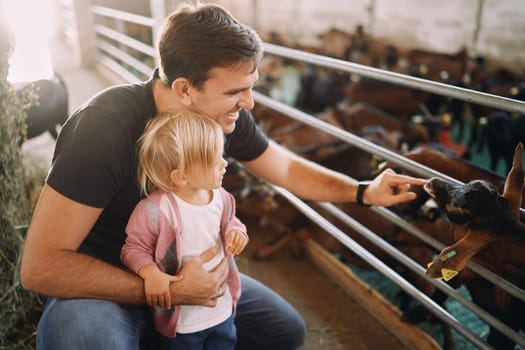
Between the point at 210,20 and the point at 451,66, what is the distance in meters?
7.93

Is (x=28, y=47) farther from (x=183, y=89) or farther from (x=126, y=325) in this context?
(x=126, y=325)

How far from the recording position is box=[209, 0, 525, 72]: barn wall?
8078 millimetres

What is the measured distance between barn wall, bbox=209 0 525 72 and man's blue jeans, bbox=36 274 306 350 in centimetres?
760

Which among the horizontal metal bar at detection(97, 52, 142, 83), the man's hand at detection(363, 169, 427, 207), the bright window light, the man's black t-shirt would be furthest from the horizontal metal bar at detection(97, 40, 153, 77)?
the man's hand at detection(363, 169, 427, 207)

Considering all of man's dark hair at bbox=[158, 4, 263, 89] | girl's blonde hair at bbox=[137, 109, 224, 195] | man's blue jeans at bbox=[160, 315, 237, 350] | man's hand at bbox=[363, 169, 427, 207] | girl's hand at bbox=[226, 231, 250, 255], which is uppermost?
man's dark hair at bbox=[158, 4, 263, 89]

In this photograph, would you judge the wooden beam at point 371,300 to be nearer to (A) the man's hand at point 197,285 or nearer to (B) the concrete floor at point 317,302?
(B) the concrete floor at point 317,302

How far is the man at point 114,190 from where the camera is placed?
1481 millimetres

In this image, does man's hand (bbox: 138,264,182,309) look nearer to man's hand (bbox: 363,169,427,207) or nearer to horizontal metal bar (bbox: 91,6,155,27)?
man's hand (bbox: 363,169,427,207)

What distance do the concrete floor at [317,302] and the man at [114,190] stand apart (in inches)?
41.0

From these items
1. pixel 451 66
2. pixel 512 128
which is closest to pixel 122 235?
pixel 512 128

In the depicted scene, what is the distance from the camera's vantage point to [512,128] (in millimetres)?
4637

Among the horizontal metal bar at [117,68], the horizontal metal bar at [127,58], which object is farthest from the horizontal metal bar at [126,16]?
the horizontal metal bar at [117,68]

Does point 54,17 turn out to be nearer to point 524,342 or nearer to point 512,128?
point 512,128

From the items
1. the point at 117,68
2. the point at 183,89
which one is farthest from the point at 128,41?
the point at 183,89
